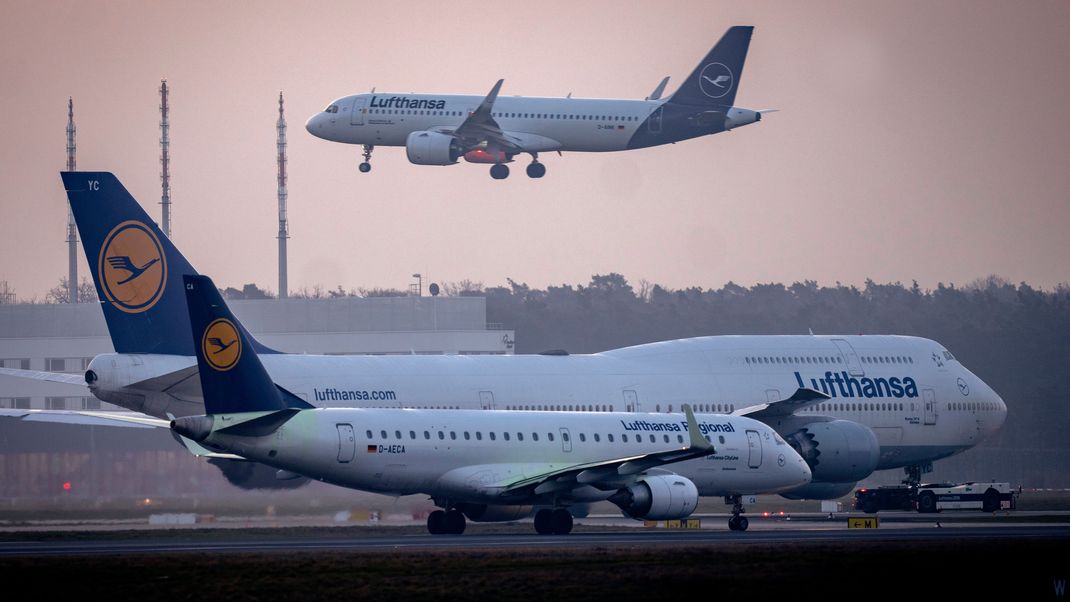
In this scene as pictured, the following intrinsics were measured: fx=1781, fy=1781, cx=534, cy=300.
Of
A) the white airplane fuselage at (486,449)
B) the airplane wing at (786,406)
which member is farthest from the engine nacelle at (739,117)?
the white airplane fuselage at (486,449)

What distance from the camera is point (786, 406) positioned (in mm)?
57219

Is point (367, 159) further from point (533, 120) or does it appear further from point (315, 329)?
point (315, 329)

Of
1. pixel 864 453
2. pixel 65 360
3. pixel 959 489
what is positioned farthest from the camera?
pixel 65 360

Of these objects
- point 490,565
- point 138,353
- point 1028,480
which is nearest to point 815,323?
point 1028,480

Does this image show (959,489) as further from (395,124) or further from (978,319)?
(978,319)

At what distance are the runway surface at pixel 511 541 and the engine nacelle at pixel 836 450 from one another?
972cm

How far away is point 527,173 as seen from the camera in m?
71.3

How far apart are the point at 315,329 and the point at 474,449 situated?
4986cm

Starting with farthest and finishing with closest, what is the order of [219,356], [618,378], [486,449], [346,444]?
[618,378] < [486,449] < [346,444] < [219,356]

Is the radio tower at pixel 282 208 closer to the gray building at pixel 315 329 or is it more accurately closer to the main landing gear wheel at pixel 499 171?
the gray building at pixel 315 329

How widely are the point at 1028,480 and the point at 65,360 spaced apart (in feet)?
158

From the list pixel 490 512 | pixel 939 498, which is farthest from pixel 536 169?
pixel 490 512

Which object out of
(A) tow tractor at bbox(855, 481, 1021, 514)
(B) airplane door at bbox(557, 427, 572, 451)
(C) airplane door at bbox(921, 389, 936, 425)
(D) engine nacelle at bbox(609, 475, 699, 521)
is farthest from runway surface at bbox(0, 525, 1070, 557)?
(C) airplane door at bbox(921, 389, 936, 425)

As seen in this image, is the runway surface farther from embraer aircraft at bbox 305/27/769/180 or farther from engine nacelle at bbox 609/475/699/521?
embraer aircraft at bbox 305/27/769/180
